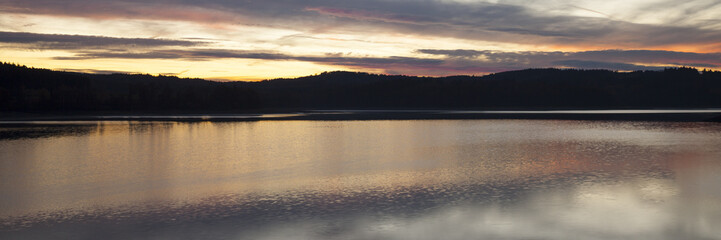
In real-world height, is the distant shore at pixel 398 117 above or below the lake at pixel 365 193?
below

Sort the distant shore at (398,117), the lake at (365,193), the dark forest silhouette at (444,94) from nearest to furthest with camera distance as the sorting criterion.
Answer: the lake at (365,193) < the distant shore at (398,117) < the dark forest silhouette at (444,94)

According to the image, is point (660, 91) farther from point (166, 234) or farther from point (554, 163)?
point (166, 234)

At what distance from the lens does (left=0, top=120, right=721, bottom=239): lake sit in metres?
11.9

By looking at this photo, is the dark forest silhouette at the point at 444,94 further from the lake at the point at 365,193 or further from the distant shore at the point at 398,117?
the lake at the point at 365,193

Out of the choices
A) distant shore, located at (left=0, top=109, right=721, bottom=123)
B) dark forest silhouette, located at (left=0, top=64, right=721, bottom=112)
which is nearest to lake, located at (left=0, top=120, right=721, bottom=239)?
distant shore, located at (left=0, top=109, right=721, bottom=123)

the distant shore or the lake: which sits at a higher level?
the lake

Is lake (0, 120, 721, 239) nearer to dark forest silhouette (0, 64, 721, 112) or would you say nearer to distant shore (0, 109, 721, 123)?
distant shore (0, 109, 721, 123)

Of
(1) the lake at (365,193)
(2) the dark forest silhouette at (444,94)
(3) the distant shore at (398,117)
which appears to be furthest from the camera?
(2) the dark forest silhouette at (444,94)

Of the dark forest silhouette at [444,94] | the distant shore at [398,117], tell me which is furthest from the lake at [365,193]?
the dark forest silhouette at [444,94]

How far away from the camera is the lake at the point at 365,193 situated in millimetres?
11891

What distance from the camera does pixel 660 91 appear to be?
590 feet

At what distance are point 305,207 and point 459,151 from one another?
16.2 m

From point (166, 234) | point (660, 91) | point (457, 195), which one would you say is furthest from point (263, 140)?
point (660, 91)

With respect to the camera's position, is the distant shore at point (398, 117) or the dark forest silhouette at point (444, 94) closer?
the distant shore at point (398, 117)
